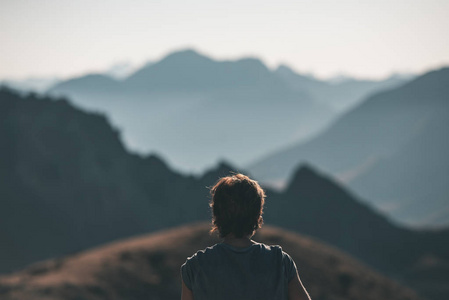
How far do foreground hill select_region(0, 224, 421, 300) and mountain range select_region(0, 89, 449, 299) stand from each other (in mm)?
29121

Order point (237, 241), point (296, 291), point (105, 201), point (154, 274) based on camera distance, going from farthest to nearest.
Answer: point (105, 201)
point (154, 274)
point (237, 241)
point (296, 291)

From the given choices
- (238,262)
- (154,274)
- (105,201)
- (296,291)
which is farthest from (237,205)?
(105,201)

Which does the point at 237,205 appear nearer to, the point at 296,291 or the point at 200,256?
the point at 200,256

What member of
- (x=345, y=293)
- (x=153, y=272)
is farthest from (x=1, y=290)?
(x=345, y=293)

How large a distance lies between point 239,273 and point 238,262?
7 centimetres

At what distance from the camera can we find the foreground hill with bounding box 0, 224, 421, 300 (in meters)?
31.0

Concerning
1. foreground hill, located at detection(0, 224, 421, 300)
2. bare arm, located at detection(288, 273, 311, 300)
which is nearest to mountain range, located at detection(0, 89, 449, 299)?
foreground hill, located at detection(0, 224, 421, 300)

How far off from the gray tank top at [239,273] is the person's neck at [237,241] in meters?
0.04

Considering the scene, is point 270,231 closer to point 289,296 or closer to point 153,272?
point 153,272

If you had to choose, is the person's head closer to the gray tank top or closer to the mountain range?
the gray tank top

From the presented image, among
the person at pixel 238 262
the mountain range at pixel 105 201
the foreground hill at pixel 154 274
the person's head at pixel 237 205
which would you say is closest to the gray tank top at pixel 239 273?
the person at pixel 238 262

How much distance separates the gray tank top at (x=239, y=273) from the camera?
3266mm

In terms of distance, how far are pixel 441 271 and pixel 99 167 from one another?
51210 mm

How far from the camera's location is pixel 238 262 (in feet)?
10.9
